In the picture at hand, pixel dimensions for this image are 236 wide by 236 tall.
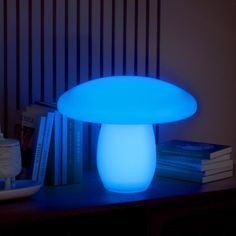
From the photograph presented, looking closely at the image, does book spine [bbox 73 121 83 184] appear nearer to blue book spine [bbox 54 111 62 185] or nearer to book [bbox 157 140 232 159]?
blue book spine [bbox 54 111 62 185]

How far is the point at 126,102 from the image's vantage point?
1.14 metres

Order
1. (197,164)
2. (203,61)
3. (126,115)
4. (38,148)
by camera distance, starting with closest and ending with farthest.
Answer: (126,115)
(38,148)
(197,164)
(203,61)

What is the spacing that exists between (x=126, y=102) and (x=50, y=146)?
261 mm

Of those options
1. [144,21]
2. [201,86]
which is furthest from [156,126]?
[144,21]

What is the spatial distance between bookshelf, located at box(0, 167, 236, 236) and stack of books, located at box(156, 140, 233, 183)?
0.02 m

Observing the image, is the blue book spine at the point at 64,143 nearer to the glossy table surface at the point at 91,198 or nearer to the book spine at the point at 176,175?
the glossy table surface at the point at 91,198

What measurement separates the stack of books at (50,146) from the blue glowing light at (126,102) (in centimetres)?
8

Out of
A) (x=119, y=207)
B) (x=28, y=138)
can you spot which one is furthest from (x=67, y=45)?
(x=119, y=207)

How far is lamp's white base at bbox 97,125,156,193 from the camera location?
3.94ft

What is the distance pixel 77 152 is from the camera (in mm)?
1312

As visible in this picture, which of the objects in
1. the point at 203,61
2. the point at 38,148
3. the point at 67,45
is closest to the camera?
the point at 38,148

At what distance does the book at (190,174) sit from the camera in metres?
1.36

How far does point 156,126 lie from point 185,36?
33cm

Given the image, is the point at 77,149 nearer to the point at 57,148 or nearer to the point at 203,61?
the point at 57,148
